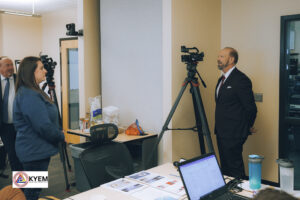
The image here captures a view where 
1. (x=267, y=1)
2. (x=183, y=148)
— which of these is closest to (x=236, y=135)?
(x=183, y=148)

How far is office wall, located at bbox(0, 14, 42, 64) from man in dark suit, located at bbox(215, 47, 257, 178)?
475 centimetres

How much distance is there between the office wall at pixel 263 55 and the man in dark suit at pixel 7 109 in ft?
8.65

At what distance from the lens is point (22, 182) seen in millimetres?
2467

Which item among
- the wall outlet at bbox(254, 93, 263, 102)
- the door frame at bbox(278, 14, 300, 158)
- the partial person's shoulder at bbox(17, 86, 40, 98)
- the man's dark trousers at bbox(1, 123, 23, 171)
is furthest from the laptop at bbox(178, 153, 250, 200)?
the man's dark trousers at bbox(1, 123, 23, 171)

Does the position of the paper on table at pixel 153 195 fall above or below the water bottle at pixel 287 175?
below

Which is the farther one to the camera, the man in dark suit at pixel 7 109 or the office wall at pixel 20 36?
the office wall at pixel 20 36

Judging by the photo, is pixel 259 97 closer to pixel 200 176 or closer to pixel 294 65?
pixel 294 65

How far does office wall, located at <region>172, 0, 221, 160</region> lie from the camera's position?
322 cm

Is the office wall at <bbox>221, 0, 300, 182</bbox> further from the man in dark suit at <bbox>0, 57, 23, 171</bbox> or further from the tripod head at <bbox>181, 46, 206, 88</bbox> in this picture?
the man in dark suit at <bbox>0, 57, 23, 171</bbox>

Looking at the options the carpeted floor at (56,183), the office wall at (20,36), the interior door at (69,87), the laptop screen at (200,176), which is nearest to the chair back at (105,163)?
the laptop screen at (200,176)

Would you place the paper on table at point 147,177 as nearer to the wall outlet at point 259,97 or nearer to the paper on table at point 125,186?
the paper on table at point 125,186

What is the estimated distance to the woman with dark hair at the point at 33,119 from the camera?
7.13ft

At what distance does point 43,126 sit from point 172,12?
1.76 metres

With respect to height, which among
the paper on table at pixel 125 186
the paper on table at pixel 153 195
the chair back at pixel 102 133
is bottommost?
the paper on table at pixel 153 195
